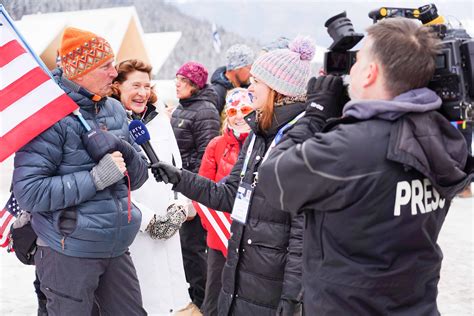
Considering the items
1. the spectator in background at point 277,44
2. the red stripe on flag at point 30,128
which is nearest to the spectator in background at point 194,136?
the spectator in background at point 277,44

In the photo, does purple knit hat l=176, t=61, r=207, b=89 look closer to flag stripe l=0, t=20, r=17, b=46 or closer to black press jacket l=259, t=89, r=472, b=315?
flag stripe l=0, t=20, r=17, b=46

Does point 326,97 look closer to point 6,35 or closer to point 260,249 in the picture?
point 260,249

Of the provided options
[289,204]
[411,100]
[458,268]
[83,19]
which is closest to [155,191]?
[289,204]

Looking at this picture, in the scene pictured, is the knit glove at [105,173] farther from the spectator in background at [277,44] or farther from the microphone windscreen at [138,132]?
the spectator in background at [277,44]

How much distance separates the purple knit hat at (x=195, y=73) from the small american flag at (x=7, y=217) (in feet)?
8.25

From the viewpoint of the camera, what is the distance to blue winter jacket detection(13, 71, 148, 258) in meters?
2.86

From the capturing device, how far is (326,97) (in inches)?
83.7

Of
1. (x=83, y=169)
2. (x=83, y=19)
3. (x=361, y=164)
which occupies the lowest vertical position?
(x=83, y=19)

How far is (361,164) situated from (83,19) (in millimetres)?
22188

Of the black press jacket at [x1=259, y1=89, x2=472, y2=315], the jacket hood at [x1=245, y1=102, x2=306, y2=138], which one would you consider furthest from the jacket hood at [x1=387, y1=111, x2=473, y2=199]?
the jacket hood at [x1=245, y1=102, x2=306, y2=138]

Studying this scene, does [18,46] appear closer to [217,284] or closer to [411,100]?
[411,100]

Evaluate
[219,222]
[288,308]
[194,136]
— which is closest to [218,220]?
[219,222]

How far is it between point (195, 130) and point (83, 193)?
2.58 m

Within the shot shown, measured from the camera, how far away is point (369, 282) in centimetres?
192
